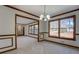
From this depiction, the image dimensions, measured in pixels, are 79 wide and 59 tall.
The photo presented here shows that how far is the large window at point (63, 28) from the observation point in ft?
17.6

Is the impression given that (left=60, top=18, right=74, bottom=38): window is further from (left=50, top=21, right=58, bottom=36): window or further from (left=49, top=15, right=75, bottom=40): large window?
(left=50, top=21, right=58, bottom=36): window

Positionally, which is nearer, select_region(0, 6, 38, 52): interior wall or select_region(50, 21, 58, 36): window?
select_region(0, 6, 38, 52): interior wall

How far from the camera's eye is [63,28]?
6.16m

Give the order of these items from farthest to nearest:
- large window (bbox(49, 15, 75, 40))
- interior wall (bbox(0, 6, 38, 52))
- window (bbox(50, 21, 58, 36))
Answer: window (bbox(50, 21, 58, 36)) → large window (bbox(49, 15, 75, 40)) → interior wall (bbox(0, 6, 38, 52))

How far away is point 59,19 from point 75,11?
1603mm

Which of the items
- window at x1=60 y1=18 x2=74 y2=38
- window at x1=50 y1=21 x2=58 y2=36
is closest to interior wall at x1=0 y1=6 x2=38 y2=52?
window at x1=60 y1=18 x2=74 y2=38

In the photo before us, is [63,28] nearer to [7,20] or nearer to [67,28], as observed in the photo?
[67,28]

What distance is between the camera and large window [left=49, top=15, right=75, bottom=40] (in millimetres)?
5370

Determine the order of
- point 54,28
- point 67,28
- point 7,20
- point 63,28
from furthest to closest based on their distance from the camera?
point 54,28 < point 63,28 < point 67,28 < point 7,20

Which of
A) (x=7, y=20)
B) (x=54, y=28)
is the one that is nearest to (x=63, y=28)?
(x=54, y=28)

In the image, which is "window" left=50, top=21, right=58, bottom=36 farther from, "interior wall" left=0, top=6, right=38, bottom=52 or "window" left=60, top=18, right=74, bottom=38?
"interior wall" left=0, top=6, right=38, bottom=52

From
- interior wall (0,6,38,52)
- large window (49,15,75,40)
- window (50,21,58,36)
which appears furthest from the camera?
window (50,21,58,36)
